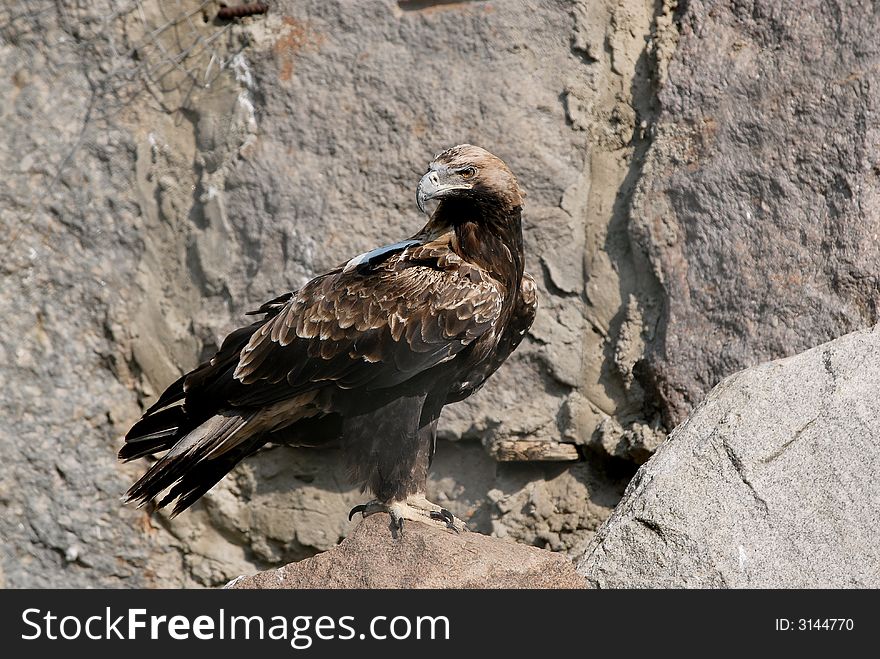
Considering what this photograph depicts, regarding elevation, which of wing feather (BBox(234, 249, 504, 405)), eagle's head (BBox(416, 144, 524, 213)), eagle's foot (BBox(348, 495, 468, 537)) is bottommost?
eagle's foot (BBox(348, 495, 468, 537))

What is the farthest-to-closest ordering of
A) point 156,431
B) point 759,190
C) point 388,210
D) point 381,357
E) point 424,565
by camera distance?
point 388,210, point 759,190, point 156,431, point 381,357, point 424,565

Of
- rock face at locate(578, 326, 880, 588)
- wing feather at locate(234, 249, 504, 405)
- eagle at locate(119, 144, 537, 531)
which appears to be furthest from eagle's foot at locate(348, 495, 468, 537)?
rock face at locate(578, 326, 880, 588)

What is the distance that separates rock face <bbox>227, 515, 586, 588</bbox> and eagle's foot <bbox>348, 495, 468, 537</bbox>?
0.08 m

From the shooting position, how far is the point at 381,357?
13.4 feet

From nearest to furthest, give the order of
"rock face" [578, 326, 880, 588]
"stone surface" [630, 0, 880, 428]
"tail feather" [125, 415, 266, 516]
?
1. "rock face" [578, 326, 880, 588]
2. "tail feather" [125, 415, 266, 516]
3. "stone surface" [630, 0, 880, 428]

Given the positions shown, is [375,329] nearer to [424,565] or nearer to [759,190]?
[424,565]

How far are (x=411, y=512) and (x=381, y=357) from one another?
58 centimetres

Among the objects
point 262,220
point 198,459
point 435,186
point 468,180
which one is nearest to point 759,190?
point 468,180

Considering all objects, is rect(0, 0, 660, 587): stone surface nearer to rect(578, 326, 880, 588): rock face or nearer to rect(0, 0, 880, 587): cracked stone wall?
rect(0, 0, 880, 587): cracked stone wall

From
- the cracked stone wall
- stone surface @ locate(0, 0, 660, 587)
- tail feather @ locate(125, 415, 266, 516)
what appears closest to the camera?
tail feather @ locate(125, 415, 266, 516)

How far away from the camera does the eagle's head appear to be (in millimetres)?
4133

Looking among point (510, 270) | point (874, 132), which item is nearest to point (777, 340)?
point (874, 132)

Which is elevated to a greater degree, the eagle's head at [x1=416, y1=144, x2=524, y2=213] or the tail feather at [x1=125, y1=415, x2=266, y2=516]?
the eagle's head at [x1=416, y1=144, x2=524, y2=213]

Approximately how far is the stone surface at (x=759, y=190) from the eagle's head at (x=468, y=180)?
105cm
